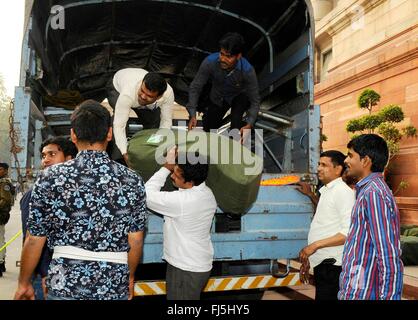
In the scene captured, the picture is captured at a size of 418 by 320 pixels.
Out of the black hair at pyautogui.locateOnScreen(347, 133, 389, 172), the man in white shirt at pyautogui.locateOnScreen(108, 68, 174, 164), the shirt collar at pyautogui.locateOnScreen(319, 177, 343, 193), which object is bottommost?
the shirt collar at pyautogui.locateOnScreen(319, 177, 343, 193)

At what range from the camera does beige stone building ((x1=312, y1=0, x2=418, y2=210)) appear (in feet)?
43.8

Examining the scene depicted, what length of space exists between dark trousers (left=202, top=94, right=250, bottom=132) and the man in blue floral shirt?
266 cm

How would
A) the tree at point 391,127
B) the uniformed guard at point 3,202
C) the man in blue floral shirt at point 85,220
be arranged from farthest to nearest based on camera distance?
the tree at point 391,127 → the uniformed guard at point 3,202 → the man in blue floral shirt at point 85,220

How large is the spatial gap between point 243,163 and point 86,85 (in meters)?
4.64

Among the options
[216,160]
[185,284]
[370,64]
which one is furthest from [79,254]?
[370,64]

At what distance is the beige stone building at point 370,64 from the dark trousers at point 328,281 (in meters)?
10.9

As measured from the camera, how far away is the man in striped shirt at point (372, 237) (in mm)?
2082

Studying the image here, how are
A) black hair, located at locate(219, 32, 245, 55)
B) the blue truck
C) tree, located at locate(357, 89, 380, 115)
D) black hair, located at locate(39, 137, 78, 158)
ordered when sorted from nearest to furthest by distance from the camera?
black hair, located at locate(39, 137, 78, 158) → the blue truck → black hair, located at locate(219, 32, 245, 55) → tree, located at locate(357, 89, 380, 115)

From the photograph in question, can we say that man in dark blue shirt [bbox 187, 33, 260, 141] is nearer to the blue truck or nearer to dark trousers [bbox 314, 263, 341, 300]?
the blue truck

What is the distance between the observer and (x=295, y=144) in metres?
4.50

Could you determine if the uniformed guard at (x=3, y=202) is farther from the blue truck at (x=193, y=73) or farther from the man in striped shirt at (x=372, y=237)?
the man in striped shirt at (x=372, y=237)

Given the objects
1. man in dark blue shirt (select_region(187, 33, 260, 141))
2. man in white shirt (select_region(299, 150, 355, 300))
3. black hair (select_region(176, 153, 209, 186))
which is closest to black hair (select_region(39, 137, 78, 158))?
black hair (select_region(176, 153, 209, 186))

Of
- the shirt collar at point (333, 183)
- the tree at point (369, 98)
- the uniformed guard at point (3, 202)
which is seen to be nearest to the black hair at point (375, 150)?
the shirt collar at point (333, 183)
